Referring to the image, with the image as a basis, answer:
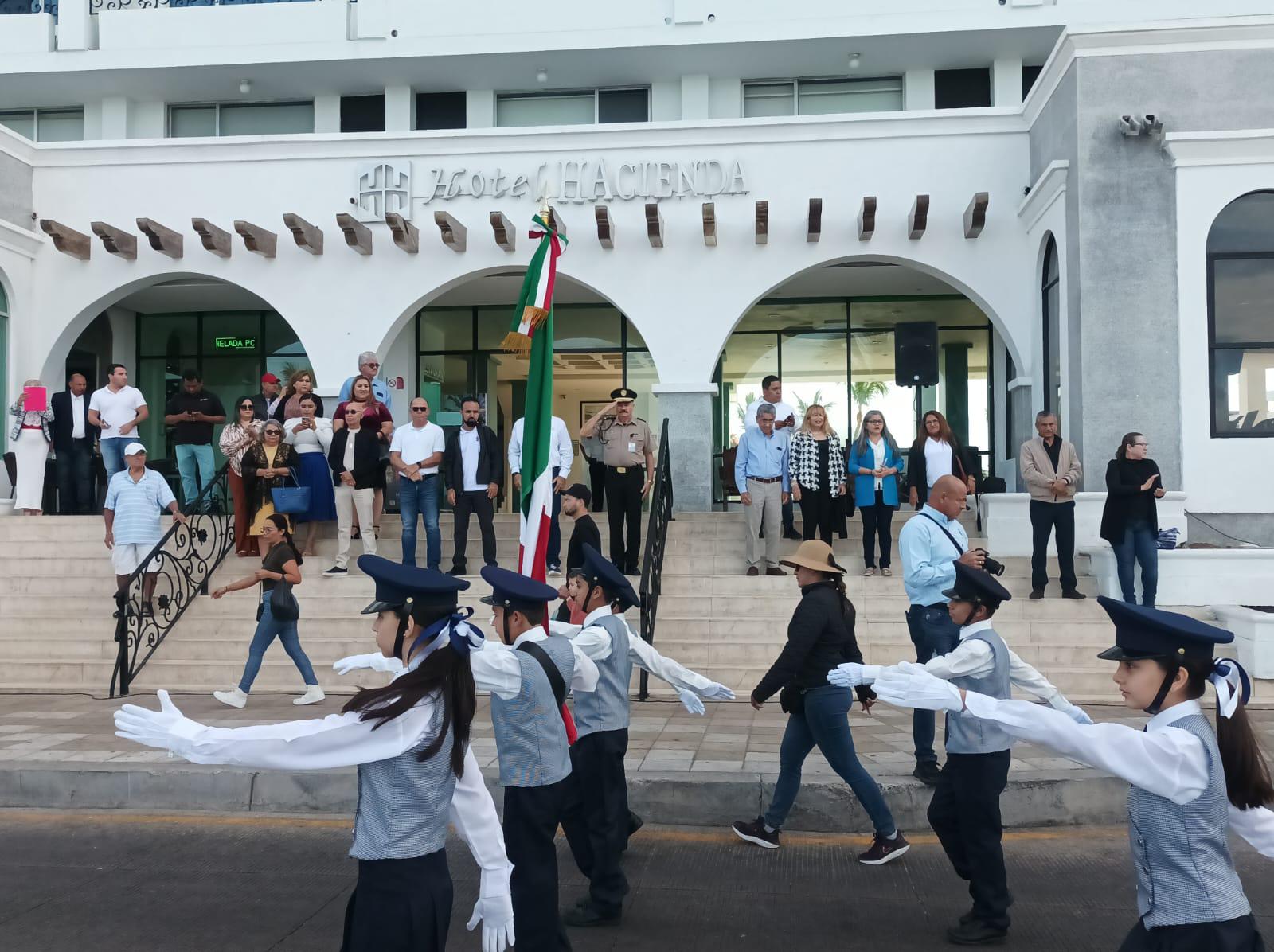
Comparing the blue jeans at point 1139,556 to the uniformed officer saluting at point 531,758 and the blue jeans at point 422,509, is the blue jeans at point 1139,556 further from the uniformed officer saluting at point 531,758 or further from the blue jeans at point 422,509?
the uniformed officer saluting at point 531,758

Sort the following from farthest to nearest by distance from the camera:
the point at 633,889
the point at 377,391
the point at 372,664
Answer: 1. the point at 377,391
2. the point at 633,889
3. the point at 372,664

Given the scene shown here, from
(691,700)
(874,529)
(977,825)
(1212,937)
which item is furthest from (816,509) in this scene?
(1212,937)

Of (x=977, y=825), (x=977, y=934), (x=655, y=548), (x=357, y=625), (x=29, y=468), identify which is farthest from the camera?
(x=29, y=468)

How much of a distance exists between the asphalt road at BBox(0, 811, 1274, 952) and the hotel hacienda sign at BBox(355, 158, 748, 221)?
37.9 ft

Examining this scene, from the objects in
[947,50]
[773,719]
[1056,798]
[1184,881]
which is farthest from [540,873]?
[947,50]

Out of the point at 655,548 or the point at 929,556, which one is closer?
the point at 929,556

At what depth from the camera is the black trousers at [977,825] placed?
512cm

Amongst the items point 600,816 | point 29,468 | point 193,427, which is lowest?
point 600,816

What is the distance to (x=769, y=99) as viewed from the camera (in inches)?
778

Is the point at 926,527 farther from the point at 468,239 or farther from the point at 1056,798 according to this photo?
the point at 468,239

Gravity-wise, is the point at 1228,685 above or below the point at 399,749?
above

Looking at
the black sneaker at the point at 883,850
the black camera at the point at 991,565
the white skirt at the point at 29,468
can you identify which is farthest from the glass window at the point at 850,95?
the black sneaker at the point at 883,850

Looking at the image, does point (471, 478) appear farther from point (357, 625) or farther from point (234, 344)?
point (234, 344)

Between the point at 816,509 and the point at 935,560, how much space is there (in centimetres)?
557
